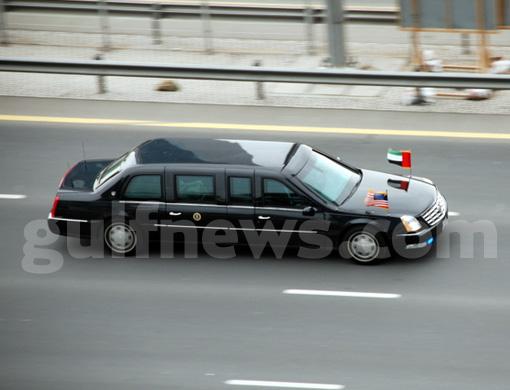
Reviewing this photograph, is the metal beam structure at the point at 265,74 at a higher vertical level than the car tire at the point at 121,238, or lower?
higher

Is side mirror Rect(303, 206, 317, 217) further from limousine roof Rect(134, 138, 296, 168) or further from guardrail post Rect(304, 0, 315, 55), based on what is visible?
guardrail post Rect(304, 0, 315, 55)

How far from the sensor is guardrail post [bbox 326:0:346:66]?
18734 millimetres

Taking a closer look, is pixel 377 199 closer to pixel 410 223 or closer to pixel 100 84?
pixel 410 223

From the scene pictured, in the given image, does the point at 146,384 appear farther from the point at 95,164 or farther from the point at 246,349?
the point at 95,164

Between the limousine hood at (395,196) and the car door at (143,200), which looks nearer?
the limousine hood at (395,196)

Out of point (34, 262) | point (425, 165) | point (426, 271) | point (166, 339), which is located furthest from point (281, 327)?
point (425, 165)

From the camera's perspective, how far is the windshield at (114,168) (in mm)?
13172

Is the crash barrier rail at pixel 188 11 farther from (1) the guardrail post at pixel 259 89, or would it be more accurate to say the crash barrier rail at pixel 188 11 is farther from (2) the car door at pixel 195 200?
(2) the car door at pixel 195 200

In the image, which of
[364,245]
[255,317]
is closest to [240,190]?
[364,245]

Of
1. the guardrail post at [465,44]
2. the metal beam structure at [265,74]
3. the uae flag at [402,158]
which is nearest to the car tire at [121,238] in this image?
the uae flag at [402,158]

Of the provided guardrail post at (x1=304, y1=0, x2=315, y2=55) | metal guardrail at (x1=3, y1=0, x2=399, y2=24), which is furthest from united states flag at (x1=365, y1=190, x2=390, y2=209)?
metal guardrail at (x1=3, y1=0, x2=399, y2=24)

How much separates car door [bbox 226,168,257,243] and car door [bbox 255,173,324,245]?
80 millimetres

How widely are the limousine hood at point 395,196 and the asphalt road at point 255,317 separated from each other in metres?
0.70

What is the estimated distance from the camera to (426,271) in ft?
41.8
